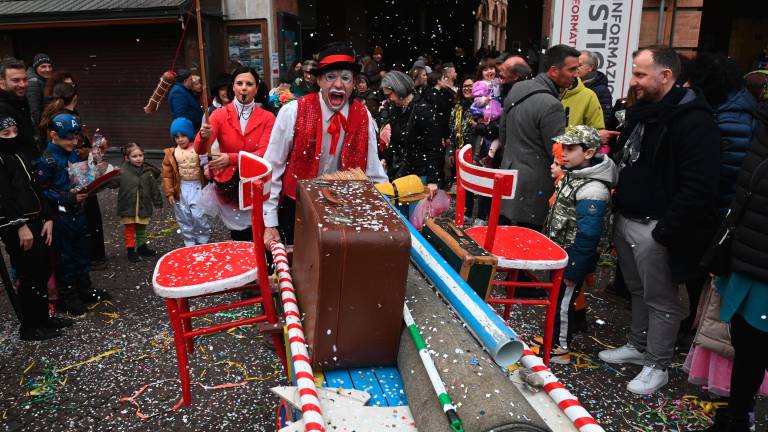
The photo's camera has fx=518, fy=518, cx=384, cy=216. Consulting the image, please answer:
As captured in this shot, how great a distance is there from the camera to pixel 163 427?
293 centimetres

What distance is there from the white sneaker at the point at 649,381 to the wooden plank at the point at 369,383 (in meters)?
2.22

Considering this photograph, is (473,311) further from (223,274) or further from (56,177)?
(56,177)

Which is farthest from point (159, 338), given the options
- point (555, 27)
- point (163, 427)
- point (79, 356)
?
point (555, 27)

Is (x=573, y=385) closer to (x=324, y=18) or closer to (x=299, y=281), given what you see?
(x=299, y=281)

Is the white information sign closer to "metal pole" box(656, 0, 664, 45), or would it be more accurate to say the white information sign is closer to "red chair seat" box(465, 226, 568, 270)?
"metal pole" box(656, 0, 664, 45)

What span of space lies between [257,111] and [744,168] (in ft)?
11.4

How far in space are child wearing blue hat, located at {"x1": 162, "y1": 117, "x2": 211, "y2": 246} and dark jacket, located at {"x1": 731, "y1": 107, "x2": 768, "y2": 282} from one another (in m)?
4.35

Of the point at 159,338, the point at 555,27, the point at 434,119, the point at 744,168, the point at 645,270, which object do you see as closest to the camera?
the point at 744,168

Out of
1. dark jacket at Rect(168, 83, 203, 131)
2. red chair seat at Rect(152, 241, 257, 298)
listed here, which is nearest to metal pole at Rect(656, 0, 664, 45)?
dark jacket at Rect(168, 83, 203, 131)

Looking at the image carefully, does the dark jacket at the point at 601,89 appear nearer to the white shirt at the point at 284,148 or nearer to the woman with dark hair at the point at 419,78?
the woman with dark hair at the point at 419,78

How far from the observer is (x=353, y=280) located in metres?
1.71

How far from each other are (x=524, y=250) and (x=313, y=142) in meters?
1.39

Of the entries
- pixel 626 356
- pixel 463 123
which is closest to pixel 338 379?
pixel 626 356

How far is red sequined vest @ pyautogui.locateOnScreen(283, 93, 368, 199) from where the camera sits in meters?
3.03
